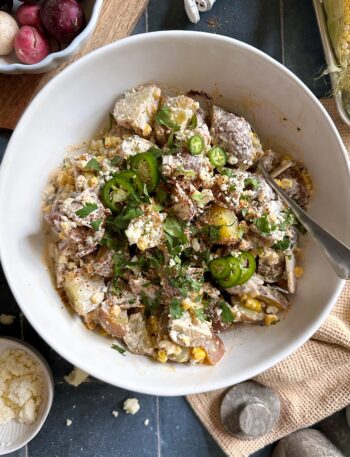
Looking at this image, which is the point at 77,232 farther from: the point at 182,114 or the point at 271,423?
the point at 271,423

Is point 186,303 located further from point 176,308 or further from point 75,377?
point 75,377

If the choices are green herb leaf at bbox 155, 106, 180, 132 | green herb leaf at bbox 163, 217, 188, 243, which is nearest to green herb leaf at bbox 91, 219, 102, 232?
green herb leaf at bbox 163, 217, 188, 243

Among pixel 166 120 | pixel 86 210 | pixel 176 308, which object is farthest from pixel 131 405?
pixel 166 120

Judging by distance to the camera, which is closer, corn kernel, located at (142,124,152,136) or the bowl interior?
corn kernel, located at (142,124,152,136)

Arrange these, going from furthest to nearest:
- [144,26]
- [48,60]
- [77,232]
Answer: [144,26] < [48,60] < [77,232]

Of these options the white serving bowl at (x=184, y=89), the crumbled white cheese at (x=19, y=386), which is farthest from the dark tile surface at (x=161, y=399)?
the white serving bowl at (x=184, y=89)

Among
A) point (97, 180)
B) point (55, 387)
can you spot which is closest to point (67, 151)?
point (97, 180)

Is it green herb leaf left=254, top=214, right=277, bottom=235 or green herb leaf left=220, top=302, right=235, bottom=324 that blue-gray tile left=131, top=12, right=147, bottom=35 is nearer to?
green herb leaf left=254, top=214, right=277, bottom=235
